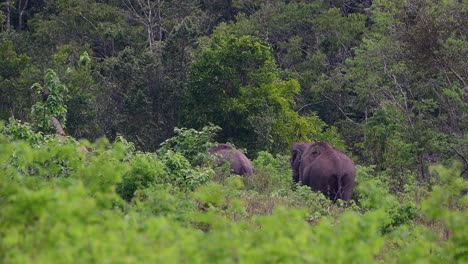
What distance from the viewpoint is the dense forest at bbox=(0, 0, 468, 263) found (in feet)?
21.0

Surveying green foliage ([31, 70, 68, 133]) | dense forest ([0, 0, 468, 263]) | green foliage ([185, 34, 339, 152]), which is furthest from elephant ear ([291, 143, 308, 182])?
green foliage ([31, 70, 68, 133])

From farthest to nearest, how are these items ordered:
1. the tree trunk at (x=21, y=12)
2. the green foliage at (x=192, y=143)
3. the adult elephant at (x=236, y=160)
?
the tree trunk at (x=21, y=12), the adult elephant at (x=236, y=160), the green foliage at (x=192, y=143)

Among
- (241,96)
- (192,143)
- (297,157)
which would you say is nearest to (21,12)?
(241,96)

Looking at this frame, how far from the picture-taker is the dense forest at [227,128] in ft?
21.0

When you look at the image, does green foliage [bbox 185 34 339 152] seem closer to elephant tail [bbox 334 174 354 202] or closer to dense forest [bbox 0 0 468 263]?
dense forest [bbox 0 0 468 263]

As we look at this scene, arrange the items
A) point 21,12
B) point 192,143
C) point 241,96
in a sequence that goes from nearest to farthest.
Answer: point 192,143 → point 241,96 → point 21,12

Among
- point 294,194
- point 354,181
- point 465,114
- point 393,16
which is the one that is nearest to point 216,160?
point 294,194

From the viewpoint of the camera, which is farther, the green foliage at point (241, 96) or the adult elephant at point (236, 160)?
→ the green foliage at point (241, 96)

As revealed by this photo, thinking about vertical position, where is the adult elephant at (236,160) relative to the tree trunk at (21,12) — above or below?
above

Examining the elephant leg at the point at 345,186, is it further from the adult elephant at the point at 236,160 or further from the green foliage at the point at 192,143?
the green foliage at the point at 192,143

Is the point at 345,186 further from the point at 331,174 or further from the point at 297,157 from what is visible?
the point at 297,157

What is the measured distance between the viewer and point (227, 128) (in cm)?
2375

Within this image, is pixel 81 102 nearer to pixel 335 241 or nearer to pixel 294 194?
pixel 294 194

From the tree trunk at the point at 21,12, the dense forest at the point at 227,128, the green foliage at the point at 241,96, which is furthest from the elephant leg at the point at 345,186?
the tree trunk at the point at 21,12
